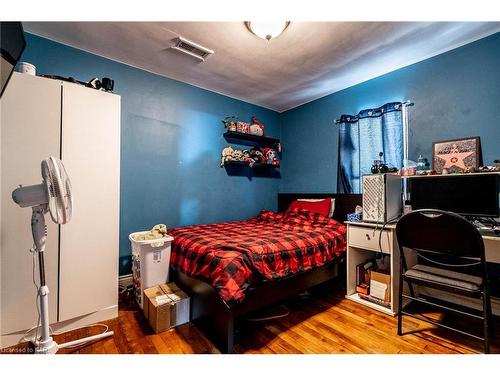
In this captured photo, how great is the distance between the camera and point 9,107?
156 cm

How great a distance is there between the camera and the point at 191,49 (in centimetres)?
226

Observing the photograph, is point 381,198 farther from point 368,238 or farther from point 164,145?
point 164,145

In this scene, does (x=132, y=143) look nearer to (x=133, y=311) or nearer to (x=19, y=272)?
(x=19, y=272)

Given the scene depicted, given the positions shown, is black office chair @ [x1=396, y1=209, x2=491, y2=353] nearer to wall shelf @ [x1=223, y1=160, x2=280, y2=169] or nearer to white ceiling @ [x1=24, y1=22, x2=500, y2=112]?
white ceiling @ [x1=24, y1=22, x2=500, y2=112]

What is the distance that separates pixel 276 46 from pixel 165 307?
7.99 feet

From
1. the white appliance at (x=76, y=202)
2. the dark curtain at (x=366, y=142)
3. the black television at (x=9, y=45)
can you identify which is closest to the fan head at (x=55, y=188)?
the black television at (x=9, y=45)

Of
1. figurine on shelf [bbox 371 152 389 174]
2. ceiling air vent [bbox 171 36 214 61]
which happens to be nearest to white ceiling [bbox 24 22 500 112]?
ceiling air vent [bbox 171 36 214 61]

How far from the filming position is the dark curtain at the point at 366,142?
2.52 metres

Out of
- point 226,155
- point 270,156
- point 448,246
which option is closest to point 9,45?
point 226,155

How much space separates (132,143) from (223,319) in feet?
6.68

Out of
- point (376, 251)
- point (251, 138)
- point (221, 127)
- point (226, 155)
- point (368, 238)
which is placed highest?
point (221, 127)

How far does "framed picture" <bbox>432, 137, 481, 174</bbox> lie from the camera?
2029 millimetres

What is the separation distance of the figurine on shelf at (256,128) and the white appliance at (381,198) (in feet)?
5.71

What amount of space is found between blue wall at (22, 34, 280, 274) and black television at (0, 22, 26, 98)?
4.61 feet
